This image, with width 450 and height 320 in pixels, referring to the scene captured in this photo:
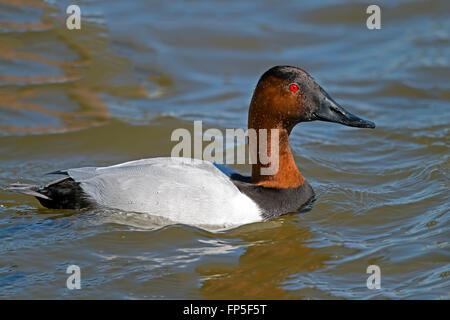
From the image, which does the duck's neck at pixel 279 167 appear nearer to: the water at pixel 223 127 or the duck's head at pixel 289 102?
the duck's head at pixel 289 102

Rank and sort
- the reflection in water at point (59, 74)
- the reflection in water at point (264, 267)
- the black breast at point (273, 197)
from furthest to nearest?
the reflection in water at point (59, 74) < the black breast at point (273, 197) < the reflection in water at point (264, 267)

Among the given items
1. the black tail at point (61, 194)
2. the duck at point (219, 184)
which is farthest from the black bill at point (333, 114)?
the black tail at point (61, 194)

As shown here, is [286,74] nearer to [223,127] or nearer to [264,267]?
[264,267]

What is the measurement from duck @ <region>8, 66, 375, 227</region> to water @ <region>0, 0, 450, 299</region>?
141mm

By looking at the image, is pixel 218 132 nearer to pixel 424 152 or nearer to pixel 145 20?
pixel 424 152

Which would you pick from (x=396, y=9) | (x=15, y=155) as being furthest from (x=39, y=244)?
(x=396, y=9)

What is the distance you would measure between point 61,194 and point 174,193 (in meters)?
1.11

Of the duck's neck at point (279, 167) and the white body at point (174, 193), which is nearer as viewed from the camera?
the white body at point (174, 193)

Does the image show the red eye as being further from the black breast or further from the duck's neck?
the black breast

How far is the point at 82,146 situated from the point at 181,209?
289 cm

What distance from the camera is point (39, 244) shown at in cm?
604

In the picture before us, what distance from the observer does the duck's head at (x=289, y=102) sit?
643 centimetres

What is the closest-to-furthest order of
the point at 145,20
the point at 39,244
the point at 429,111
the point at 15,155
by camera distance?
the point at 39,244 → the point at 15,155 → the point at 429,111 → the point at 145,20

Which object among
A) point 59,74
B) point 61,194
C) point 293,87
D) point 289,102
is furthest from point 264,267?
point 59,74
